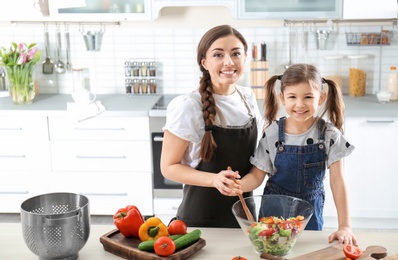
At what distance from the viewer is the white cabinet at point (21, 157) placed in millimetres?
4156

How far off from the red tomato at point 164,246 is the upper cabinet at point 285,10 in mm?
2460

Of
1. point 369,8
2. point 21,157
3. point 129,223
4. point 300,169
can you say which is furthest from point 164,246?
point 369,8

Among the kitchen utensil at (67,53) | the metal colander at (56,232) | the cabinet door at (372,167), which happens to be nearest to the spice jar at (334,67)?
the cabinet door at (372,167)

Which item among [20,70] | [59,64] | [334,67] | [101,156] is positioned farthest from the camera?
[59,64]

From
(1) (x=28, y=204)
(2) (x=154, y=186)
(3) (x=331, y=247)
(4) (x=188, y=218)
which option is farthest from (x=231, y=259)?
(2) (x=154, y=186)

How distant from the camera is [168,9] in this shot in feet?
14.7

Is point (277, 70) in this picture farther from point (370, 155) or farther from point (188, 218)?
point (188, 218)

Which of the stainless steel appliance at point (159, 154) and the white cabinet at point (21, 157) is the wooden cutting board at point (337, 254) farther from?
the white cabinet at point (21, 157)

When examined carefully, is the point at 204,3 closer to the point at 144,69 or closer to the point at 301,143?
the point at 144,69

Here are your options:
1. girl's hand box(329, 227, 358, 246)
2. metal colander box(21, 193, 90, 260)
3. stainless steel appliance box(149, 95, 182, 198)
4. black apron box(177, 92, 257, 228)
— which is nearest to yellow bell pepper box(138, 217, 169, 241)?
metal colander box(21, 193, 90, 260)

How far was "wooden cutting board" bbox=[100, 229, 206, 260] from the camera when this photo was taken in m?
1.92

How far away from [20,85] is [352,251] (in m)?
3.00

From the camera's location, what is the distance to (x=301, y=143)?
7.64ft

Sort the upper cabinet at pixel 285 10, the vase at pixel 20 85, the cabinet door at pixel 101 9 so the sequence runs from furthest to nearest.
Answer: the vase at pixel 20 85 < the cabinet door at pixel 101 9 < the upper cabinet at pixel 285 10
